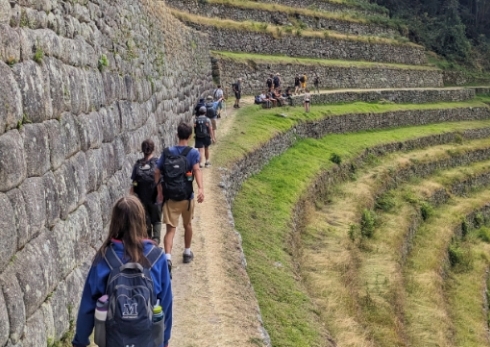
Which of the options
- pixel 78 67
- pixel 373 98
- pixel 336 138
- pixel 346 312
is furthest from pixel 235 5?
pixel 78 67

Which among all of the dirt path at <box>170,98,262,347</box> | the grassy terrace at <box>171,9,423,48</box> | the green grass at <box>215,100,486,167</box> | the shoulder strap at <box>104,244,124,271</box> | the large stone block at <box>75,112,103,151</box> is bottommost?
the dirt path at <box>170,98,262,347</box>

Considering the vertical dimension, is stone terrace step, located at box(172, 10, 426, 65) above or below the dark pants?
above

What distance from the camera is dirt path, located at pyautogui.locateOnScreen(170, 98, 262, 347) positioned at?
6.65 m

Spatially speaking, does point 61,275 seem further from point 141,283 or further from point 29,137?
point 141,283

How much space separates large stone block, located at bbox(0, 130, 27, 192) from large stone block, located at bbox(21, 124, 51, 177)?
0.12 meters

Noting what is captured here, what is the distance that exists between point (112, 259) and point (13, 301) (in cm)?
87

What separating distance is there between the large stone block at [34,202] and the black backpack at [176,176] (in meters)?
2.46

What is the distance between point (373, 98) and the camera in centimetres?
3378

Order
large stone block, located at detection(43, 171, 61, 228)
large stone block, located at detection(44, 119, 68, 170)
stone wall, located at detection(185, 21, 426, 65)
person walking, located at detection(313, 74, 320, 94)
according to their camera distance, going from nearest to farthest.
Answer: large stone block, located at detection(43, 171, 61, 228)
large stone block, located at detection(44, 119, 68, 170)
stone wall, located at detection(185, 21, 426, 65)
person walking, located at detection(313, 74, 320, 94)

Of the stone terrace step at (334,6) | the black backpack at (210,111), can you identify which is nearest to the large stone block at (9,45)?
the black backpack at (210,111)

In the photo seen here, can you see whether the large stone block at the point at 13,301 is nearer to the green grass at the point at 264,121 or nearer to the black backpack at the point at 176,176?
the black backpack at the point at 176,176

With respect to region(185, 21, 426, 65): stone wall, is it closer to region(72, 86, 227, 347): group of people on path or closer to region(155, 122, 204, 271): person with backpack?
region(155, 122, 204, 271): person with backpack

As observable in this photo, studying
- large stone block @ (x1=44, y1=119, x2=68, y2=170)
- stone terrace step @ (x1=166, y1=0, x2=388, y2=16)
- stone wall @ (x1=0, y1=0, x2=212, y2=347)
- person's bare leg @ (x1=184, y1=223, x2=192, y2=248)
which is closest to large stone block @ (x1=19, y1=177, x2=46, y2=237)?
stone wall @ (x1=0, y1=0, x2=212, y2=347)

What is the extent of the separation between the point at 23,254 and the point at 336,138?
22.3 metres
